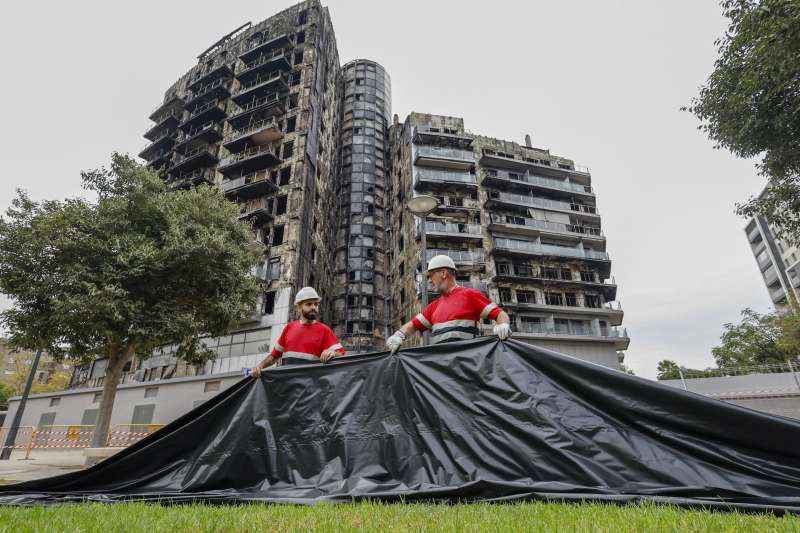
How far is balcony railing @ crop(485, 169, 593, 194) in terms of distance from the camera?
43.2 meters

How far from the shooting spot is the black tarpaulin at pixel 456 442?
118 inches

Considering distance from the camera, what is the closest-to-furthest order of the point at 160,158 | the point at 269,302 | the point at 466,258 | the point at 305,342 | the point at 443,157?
the point at 305,342 < the point at 269,302 < the point at 466,258 < the point at 160,158 < the point at 443,157

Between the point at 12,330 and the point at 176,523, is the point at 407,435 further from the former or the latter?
the point at 12,330

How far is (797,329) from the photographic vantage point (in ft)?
102

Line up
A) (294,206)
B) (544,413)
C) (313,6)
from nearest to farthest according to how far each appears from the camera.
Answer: (544,413), (294,206), (313,6)

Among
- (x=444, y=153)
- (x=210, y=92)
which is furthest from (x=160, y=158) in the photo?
(x=444, y=153)

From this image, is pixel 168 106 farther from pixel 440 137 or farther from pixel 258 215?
pixel 440 137

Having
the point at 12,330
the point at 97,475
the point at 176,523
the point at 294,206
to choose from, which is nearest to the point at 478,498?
the point at 176,523

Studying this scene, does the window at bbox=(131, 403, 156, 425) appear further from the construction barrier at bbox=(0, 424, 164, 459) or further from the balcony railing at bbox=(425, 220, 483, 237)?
the balcony railing at bbox=(425, 220, 483, 237)

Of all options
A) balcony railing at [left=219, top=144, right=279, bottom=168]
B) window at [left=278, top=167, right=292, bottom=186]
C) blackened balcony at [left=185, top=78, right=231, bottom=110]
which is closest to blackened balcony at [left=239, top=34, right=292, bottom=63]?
blackened balcony at [left=185, top=78, right=231, bottom=110]

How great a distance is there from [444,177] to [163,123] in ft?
103

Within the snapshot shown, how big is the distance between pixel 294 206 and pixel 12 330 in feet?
61.5

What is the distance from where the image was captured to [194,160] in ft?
116

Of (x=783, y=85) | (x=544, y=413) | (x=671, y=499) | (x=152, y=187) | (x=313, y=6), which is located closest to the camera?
(x=671, y=499)
